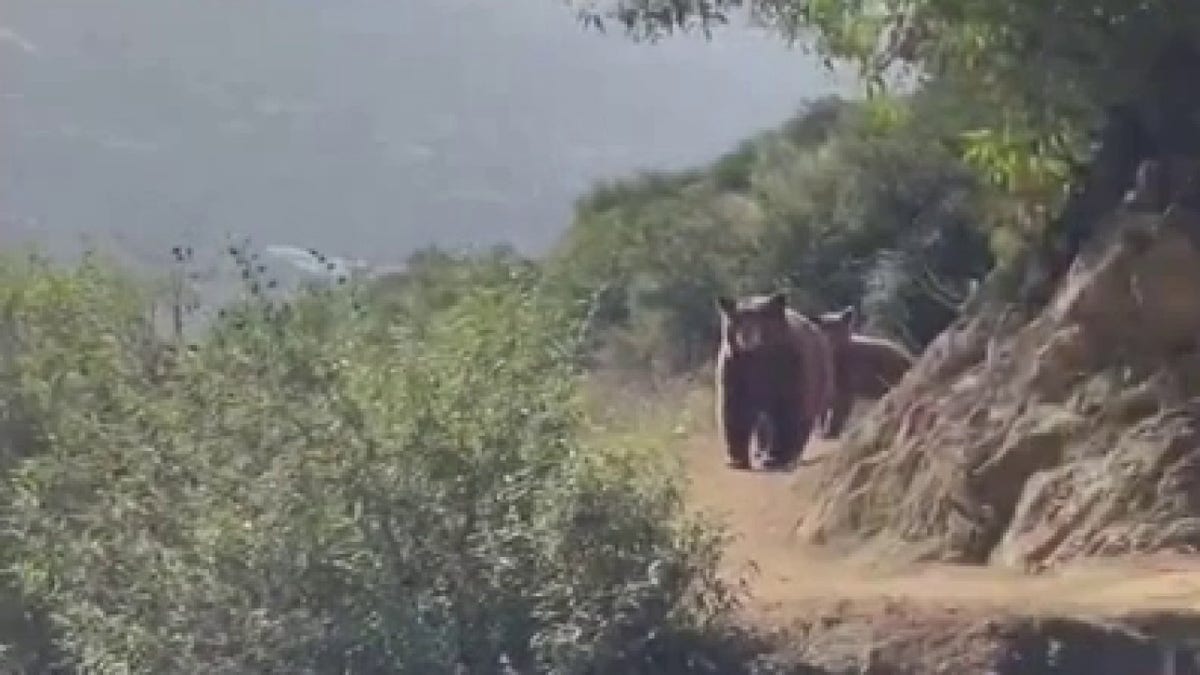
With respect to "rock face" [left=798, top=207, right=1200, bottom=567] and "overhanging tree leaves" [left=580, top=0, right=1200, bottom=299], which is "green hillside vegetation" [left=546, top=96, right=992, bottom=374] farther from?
"rock face" [left=798, top=207, right=1200, bottom=567]

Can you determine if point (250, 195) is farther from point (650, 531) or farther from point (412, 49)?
point (650, 531)

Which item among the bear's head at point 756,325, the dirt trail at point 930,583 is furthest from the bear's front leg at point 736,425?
the dirt trail at point 930,583

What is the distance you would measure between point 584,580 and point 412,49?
20.5 ft

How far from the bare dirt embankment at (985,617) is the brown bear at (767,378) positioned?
3481mm

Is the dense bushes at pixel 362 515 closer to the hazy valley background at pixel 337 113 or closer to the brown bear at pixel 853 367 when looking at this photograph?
the hazy valley background at pixel 337 113

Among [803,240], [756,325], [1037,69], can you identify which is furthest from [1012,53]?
[803,240]

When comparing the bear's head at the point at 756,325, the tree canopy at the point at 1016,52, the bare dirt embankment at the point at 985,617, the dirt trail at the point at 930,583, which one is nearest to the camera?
the bare dirt embankment at the point at 985,617

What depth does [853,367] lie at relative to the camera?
13289 millimetres

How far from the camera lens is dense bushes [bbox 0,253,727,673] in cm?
629

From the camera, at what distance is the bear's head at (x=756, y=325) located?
39.1 feet

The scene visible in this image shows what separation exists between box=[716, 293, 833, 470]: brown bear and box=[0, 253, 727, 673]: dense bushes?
4.91m

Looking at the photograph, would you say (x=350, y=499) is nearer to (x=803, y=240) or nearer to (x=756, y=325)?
(x=756, y=325)

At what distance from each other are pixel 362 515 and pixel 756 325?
5.86m

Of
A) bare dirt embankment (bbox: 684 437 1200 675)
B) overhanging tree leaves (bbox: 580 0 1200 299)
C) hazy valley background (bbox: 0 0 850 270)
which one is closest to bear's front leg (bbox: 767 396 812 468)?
hazy valley background (bbox: 0 0 850 270)
